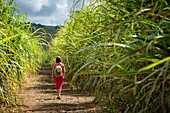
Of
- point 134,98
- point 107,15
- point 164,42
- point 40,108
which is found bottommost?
point 40,108

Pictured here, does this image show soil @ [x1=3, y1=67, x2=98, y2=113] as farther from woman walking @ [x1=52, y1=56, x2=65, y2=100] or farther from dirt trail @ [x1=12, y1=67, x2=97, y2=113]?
woman walking @ [x1=52, y1=56, x2=65, y2=100]

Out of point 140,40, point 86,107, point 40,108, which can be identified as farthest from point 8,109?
point 140,40

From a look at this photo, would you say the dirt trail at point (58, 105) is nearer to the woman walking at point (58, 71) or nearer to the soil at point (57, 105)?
the soil at point (57, 105)

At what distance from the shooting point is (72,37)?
8.21 metres

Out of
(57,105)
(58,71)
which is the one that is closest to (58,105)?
(57,105)

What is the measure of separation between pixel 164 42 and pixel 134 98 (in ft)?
2.32

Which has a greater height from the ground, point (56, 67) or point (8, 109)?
point (56, 67)

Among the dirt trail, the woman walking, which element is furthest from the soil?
the woman walking

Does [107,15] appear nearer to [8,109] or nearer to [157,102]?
[157,102]

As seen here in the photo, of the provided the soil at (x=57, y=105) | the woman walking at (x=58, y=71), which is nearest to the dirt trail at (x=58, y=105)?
the soil at (x=57, y=105)

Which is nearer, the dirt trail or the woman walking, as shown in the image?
the dirt trail

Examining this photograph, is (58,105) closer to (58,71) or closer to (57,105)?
(57,105)

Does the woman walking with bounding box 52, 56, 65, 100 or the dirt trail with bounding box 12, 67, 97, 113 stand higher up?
the woman walking with bounding box 52, 56, 65, 100

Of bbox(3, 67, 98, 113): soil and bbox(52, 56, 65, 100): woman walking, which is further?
bbox(52, 56, 65, 100): woman walking
